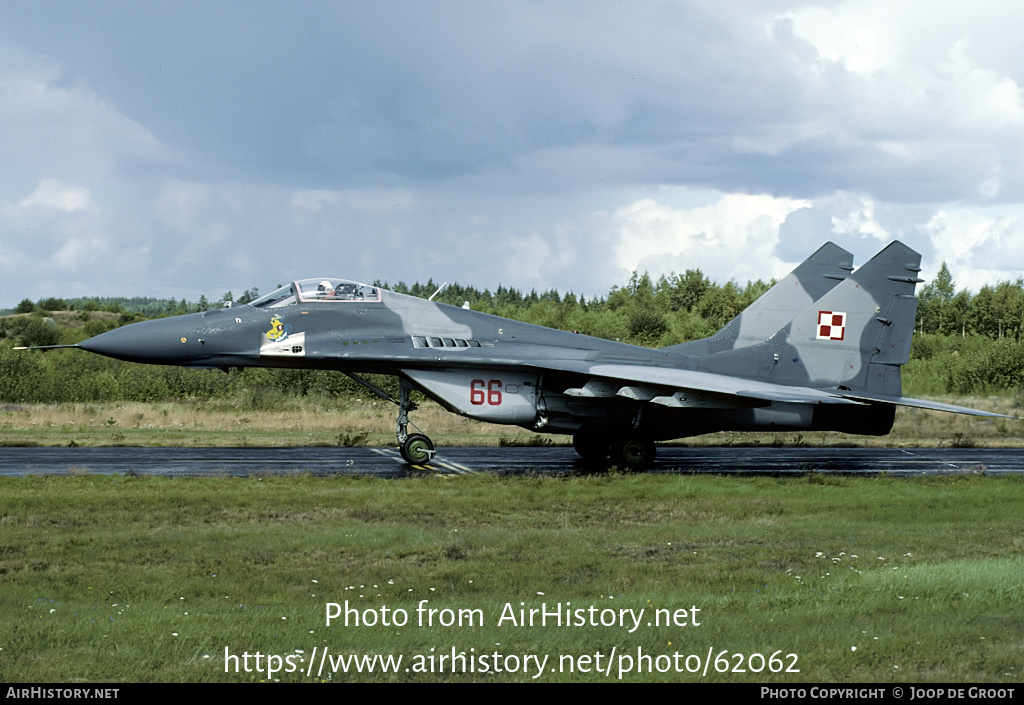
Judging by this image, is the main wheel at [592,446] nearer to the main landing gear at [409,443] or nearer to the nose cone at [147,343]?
the main landing gear at [409,443]

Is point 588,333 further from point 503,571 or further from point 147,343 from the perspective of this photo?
point 503,571

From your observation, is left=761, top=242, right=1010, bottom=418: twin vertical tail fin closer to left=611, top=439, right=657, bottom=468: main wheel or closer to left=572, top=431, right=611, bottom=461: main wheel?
left=611, top=439, right=657, bottom=468: main wheel

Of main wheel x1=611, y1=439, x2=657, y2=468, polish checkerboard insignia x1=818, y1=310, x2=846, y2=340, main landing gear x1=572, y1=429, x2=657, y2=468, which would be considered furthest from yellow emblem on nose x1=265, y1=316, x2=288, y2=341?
polish checkerboard insignia x1=818, y1=310, x2=846, y2=340

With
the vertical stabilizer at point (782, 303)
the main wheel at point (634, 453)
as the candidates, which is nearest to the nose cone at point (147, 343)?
the main wheel at point (634, 453)

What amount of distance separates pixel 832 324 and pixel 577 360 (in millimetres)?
6140

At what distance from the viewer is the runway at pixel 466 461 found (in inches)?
763

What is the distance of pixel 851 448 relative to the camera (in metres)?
27.1

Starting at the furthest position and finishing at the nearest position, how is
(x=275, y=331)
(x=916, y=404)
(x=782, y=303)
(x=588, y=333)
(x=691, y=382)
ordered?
(x=588, y=333) < (x=782, y=303) < (x=916, y=404) < (x=275, y=331) < (x=691, y=382)

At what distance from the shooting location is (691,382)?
19.1 metres

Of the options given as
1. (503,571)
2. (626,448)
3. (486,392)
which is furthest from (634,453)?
(503,571)

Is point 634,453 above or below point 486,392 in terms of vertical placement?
below

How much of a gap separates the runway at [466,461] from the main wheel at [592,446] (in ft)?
1.15
